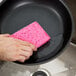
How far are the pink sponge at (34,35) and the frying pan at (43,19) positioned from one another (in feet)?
0.07

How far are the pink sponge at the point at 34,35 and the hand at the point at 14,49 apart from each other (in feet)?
0.15

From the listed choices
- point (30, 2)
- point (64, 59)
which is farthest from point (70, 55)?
point (30, 2)

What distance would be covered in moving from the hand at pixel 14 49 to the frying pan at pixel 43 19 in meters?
0.06

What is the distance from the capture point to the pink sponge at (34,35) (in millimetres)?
508

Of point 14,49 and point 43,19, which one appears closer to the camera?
point 14,49

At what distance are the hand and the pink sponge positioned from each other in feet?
0.15

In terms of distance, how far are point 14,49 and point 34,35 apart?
9 centimetres

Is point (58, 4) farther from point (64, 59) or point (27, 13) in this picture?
point (64, 59)

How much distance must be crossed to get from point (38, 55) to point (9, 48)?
0.32ft

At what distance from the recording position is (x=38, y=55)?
0.51 meters

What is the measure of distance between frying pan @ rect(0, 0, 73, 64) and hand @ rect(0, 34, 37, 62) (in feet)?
0.18

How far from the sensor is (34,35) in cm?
52

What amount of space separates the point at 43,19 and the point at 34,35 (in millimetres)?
73

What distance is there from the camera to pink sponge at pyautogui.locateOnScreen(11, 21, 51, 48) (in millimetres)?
508
